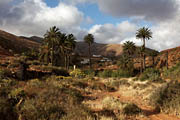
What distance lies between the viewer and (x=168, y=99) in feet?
28.1

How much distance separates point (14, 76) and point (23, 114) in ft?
43.7

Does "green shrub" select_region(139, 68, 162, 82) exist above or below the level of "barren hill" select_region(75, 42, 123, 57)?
below

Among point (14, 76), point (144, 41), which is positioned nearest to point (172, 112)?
point (14, 76)

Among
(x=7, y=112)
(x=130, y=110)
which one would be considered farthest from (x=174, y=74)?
(x=7, y=112)

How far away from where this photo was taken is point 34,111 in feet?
18.9

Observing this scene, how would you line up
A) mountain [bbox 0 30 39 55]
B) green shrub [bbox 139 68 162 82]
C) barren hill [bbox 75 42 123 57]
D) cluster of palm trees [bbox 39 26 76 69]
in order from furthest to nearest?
1. barren hill [bbox 75 42 123 57]
2. mountain [bbox 0 30 39 55]
3. cluster of palm trees [bbox 39 26 76 69]
4. green shrub [bbox 139 68 162 82]

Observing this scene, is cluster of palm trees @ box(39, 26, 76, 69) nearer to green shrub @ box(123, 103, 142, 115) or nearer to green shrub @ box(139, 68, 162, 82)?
green shrub @ box(139, 68, 162, 82)

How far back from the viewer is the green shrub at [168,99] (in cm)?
784

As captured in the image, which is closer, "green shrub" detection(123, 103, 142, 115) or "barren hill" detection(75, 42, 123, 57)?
"green shrub" detection(123, 103, 142, 115)

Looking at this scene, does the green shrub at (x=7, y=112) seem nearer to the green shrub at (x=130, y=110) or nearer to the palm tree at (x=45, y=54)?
the green shrub at (x=130, y=110)

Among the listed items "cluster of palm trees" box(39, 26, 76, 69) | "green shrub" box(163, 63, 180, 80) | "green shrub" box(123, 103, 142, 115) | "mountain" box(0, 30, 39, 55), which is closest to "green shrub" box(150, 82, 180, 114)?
"green shrub" box(123, 103, 142, 115)

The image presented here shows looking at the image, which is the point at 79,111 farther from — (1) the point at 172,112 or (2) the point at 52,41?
(2) the point at 52,41

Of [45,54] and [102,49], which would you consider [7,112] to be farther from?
[102,49]

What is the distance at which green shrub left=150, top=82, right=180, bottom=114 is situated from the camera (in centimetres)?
784
